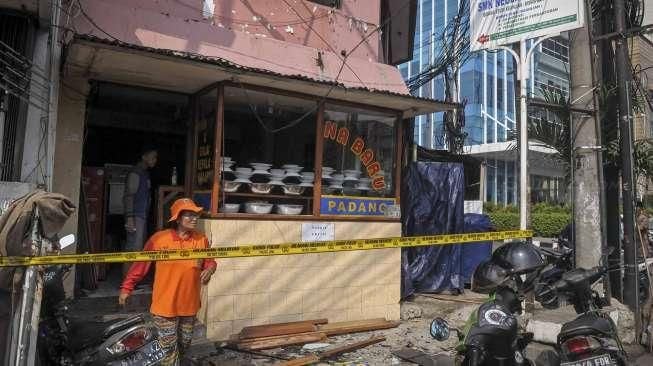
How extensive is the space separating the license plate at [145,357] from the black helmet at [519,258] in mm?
2553

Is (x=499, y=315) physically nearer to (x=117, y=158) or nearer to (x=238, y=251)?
(x=238, y=251)

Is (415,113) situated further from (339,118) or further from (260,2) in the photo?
(260,2)

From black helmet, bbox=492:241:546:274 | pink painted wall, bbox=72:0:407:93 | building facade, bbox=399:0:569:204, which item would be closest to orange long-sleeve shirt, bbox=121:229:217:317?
black helmet, bbox=492:241:546:274

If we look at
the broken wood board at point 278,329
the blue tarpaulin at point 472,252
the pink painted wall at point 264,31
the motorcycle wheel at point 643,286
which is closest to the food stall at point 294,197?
the broken wood board at point 278,329

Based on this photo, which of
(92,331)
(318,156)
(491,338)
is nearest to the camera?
(491,338)

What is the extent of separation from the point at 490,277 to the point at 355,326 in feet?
11.4

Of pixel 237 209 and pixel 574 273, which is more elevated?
pixel 237 209

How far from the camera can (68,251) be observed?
19.7 feet

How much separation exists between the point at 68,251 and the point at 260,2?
4.12 m

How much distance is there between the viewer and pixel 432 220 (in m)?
8.95

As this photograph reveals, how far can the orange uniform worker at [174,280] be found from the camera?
4.06 m

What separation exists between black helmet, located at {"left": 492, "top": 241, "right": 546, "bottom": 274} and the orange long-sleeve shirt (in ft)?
7.80

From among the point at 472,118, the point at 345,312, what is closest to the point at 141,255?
the point at 345,312

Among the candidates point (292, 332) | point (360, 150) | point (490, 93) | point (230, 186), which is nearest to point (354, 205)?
point (360, 150)
